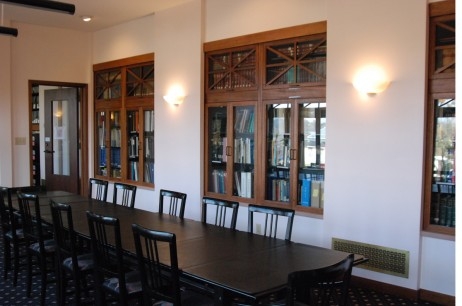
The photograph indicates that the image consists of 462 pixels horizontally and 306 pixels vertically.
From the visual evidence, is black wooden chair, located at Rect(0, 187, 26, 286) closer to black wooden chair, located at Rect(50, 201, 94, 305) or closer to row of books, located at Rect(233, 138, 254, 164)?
black wooden chair, located at Rect(50, 201, 94, 305)

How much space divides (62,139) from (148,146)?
2.34 metres

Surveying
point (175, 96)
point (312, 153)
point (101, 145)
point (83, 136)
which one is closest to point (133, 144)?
point (101, 145)

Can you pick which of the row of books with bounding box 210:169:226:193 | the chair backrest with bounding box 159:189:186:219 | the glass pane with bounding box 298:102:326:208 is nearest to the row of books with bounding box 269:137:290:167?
the glass pane with bounding box 298:102:326:208

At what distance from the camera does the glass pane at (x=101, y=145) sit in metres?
7.77

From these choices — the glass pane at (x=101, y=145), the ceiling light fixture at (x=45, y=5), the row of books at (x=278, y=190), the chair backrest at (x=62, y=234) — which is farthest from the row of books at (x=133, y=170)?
the chair backrest at (x=62, y=234)

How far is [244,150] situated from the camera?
5.46m

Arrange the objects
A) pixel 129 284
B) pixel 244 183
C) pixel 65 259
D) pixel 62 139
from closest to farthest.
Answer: pixel 129 284
pixel 65 259
pixel 244 183
pixel 62 139

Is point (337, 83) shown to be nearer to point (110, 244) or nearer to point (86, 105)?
point (110, 244)

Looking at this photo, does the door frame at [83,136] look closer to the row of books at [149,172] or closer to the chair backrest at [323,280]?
the row of books at [149,172]

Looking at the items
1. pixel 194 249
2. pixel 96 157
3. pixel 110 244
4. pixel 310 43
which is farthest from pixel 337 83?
pixel 96 157

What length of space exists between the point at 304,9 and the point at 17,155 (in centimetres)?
526

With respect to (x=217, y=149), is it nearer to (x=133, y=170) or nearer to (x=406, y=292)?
(x=133, y=170)

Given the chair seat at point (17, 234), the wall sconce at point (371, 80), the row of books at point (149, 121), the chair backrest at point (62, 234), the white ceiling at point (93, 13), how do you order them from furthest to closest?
the row of books at point (149, 121) → the white ceiling at point (93, 13) → the chair seat at point (17, 234) → the wall sconce at point (371, 80) → the chair backrest at point (62, 234)

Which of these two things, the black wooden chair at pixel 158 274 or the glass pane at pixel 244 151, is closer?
the black wooden chair at pixel 158 274
